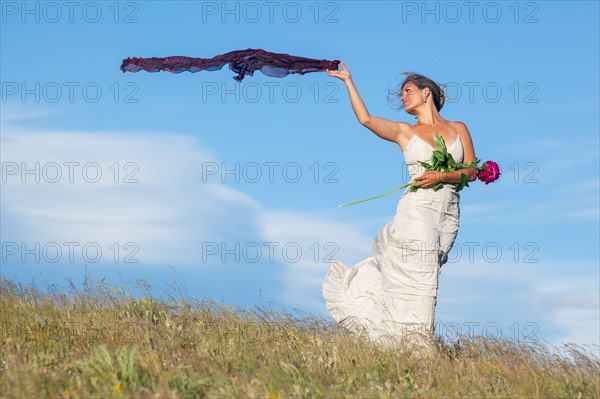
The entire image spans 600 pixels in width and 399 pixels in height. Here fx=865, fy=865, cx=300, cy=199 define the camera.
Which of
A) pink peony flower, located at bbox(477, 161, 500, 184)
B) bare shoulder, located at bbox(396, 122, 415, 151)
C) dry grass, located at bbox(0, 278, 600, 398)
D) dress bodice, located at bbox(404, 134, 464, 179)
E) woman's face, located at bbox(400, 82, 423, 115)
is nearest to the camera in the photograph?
dry grass, located at bbox(0, 278, 600, 398)

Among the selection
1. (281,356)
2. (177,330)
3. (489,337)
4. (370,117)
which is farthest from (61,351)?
(489,337)

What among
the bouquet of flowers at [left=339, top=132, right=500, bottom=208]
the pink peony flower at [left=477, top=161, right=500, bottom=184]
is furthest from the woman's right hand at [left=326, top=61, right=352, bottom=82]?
the pink peony flower at [left=477, top=161, right=500, bottom=184]

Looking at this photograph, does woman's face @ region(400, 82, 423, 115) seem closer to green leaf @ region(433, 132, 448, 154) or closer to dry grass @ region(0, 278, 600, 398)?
green leaf @ region(433, 132, 448, 154)

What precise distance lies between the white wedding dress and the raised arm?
221 millimetres

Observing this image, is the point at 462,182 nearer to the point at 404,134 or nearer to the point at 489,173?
the point at 489,173

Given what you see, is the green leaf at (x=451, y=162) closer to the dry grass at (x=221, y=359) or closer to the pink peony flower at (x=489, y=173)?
the pink peony flower at (x=489, y=173)

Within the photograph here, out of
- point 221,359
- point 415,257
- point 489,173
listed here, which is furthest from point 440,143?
point 221,359

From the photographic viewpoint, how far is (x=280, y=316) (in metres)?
11.7

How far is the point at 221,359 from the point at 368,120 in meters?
3.62

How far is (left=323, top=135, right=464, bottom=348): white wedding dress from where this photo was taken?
434 inches

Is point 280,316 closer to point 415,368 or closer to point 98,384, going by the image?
point 415,368

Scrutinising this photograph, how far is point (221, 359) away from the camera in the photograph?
30.6 ft

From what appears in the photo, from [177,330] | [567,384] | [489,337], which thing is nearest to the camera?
[567,384]

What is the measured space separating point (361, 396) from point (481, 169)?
4.47 metres
